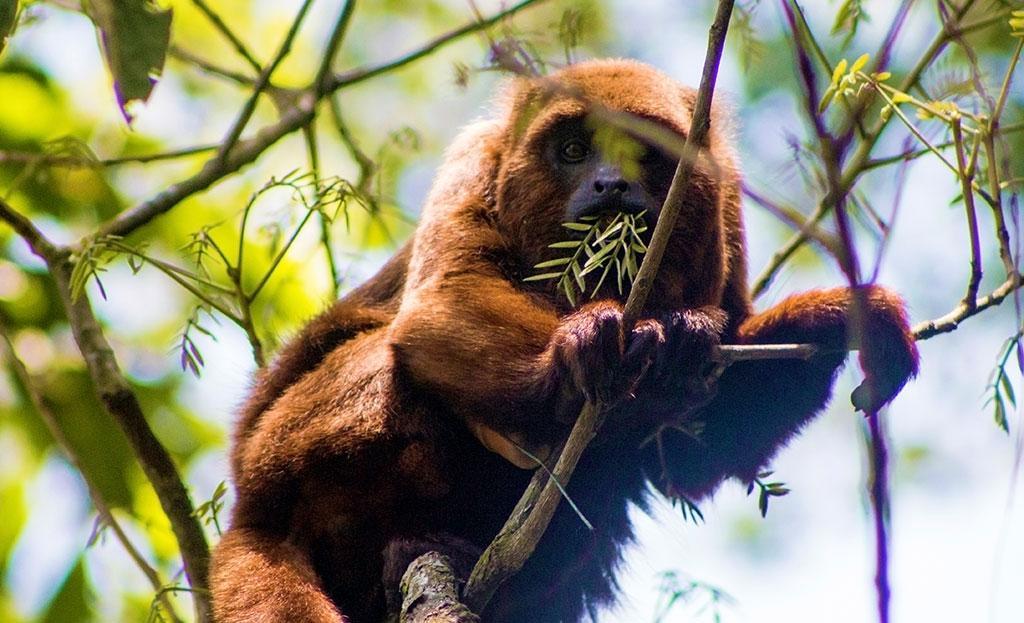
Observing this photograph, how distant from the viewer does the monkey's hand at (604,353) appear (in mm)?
4254

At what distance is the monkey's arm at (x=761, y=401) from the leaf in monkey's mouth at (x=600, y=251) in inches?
31.5

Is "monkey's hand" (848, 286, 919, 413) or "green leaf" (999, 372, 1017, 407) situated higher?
"monkey's hand" (848, 286, 919, 413)

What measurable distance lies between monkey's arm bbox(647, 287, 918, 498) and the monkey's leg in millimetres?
1616

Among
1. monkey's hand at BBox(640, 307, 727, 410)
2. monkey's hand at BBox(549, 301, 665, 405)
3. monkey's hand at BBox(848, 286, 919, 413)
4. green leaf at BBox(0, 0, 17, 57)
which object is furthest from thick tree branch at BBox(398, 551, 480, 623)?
green leaf at BBox(0, 0, 17, 57)

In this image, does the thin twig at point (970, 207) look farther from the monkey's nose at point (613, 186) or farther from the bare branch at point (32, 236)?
the bare branch at point (32, 236)

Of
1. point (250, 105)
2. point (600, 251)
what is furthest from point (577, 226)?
point (250, 105)

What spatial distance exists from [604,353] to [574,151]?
1437 millimetres

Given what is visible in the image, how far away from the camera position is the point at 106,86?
9344mm

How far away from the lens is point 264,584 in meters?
4.64

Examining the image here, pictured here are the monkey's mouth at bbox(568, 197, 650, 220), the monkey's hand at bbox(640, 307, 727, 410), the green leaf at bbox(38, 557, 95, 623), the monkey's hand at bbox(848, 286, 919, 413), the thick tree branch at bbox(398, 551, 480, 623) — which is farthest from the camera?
the green leaf at bbox(38, 557, 95, 623)

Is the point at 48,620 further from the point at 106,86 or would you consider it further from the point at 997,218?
the point at 997,218

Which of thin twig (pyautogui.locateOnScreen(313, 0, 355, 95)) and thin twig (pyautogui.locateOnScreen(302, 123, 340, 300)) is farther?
thin twig (pyautogui.locateOnScreen(313, 0, 355, 95))

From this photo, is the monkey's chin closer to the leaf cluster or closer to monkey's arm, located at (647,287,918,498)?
monkey's arm, located at (647,287,918,498)

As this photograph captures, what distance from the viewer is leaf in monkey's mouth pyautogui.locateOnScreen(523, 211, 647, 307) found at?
432 centimetres
